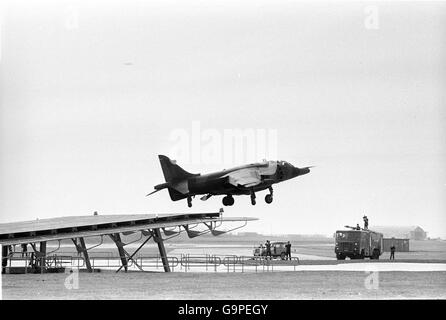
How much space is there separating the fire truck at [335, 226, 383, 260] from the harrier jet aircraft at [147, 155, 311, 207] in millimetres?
20951

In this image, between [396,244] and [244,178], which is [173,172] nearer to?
[244,178]

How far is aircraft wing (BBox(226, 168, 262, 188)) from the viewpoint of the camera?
47.0m

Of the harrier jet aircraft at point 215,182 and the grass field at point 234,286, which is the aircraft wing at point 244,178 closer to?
the harrier jet aircraft at point 215,182

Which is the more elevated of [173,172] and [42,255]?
[173,172]

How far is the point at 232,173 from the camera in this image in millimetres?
47219

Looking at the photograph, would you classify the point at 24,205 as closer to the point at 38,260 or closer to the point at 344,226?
the point at 38,260

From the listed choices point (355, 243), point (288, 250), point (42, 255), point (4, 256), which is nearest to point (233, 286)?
point (42, 255)

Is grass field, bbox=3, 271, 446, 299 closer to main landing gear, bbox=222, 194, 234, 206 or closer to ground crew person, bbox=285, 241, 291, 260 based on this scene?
main landing gear, bbox=222, 194, 234, 206

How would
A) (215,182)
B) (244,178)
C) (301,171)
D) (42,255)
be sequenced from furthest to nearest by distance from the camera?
(301,171)
(244,178)
(215,182)
(42,255)

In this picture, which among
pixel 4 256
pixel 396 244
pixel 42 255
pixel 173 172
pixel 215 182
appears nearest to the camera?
pixel 42 255

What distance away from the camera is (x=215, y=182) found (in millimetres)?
47250

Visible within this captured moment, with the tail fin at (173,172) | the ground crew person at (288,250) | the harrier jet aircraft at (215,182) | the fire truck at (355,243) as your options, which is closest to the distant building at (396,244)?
the fire truck at (355,243)

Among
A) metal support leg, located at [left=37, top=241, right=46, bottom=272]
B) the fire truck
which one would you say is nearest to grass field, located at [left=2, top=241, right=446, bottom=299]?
metal support leg, located at [left=37, top=241, right=46, bottom=272]

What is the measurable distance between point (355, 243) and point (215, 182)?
23619 mm
